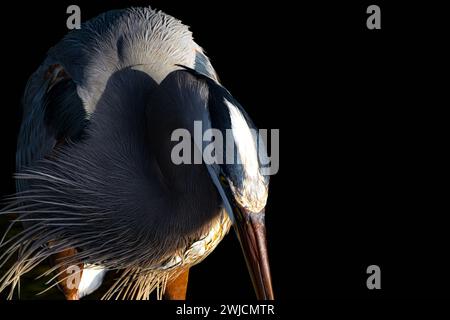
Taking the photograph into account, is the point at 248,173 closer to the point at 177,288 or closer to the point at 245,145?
the point at 245,145

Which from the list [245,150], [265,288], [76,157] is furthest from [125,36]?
[265,288]

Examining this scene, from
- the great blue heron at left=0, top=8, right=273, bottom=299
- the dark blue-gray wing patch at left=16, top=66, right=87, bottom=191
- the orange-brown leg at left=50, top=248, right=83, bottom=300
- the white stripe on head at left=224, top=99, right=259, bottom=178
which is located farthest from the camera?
the orange-brown leg at left=50, top=248, right=83, bottom=300

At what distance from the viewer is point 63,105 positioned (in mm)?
2842

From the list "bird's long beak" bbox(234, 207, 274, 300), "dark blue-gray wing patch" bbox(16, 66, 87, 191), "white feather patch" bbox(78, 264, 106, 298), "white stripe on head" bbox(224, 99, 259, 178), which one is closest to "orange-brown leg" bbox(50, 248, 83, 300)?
"white feather patch" bbox(78, 264, 106, 298)

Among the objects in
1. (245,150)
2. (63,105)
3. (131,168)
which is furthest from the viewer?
(63,105)

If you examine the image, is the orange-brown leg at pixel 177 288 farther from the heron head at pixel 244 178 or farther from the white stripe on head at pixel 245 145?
the white stripe on head at pixel 245 145

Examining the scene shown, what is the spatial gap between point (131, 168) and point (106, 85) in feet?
1.10

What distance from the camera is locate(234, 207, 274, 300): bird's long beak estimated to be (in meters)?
2.30

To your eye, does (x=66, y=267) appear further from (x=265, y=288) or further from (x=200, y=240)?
(x=265, y=288)

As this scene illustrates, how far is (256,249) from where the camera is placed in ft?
7.68

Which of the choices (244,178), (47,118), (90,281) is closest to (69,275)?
(90,281)

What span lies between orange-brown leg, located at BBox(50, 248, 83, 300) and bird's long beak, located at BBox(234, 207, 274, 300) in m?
0.80

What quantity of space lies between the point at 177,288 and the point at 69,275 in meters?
0.44

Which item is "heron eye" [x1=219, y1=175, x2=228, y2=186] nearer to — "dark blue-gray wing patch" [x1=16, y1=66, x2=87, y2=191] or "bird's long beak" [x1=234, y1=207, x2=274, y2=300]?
"bird's long beak" [x1=234, y1=207, x2=274, y2=300]
